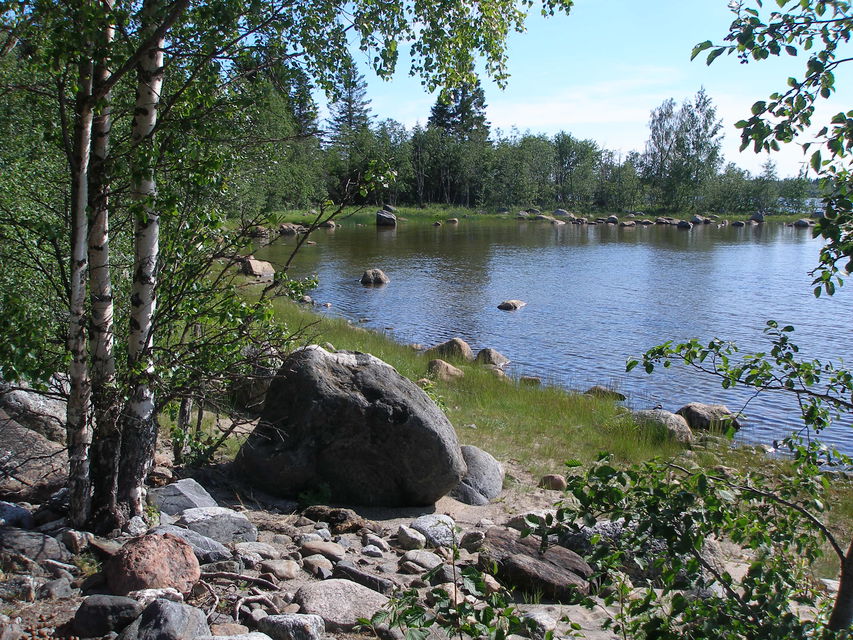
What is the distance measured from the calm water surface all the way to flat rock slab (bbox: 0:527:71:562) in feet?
44.1

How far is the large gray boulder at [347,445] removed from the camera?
8.14m

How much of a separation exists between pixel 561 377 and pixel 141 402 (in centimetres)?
1515

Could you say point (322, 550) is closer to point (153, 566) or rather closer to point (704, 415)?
point (153, 566)

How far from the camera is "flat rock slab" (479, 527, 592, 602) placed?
6082 mm

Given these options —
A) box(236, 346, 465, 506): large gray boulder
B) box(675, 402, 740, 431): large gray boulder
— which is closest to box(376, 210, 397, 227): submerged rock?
box(675, 402, 740, 431): large gray boulder

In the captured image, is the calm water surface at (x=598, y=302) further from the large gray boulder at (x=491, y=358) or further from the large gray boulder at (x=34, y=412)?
the large gray boulder at (x=34, y=412)

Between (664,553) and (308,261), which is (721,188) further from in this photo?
(664,553)

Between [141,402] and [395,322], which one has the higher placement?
[141,402]

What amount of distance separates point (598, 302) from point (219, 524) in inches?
1080

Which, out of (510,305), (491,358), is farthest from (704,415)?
(510,305)

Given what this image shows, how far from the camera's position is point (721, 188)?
112 meters

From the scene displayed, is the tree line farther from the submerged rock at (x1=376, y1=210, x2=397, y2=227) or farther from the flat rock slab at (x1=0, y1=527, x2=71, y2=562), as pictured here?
→ the flat rock slab at (x1=0, y1=527, x2=71, y2=562)

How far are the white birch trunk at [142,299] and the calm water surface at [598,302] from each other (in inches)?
503

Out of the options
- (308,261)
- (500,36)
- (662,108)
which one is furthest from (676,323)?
(662,108)
